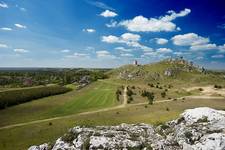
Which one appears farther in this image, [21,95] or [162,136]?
[21,95]

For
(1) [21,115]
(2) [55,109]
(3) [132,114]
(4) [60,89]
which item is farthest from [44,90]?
(3) [132,114]

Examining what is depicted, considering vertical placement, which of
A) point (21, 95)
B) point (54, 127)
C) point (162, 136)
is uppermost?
point (162, 136)

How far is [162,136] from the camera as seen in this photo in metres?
29.6

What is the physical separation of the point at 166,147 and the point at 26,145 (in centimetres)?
4224

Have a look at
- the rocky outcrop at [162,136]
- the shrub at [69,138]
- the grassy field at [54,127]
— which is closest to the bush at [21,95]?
the grassy field at [54,127]

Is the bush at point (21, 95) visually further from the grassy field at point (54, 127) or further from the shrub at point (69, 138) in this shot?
the shrub at point (69, 138)

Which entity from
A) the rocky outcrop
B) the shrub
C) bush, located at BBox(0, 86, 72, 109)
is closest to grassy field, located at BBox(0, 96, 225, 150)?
the rocky outcrop

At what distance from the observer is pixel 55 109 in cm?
11488

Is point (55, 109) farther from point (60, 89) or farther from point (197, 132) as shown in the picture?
point (197, 132)

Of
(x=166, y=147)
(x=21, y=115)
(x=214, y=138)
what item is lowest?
(x=21, y=115)

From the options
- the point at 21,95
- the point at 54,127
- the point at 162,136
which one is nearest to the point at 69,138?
the point at 162,136

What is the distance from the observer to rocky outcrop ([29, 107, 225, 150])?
24.6 meters

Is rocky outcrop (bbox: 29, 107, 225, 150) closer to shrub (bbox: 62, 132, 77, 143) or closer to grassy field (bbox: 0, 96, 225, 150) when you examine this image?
shrub (bbox: 62, 132, 77, 143)

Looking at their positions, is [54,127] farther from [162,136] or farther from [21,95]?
[21,95]
